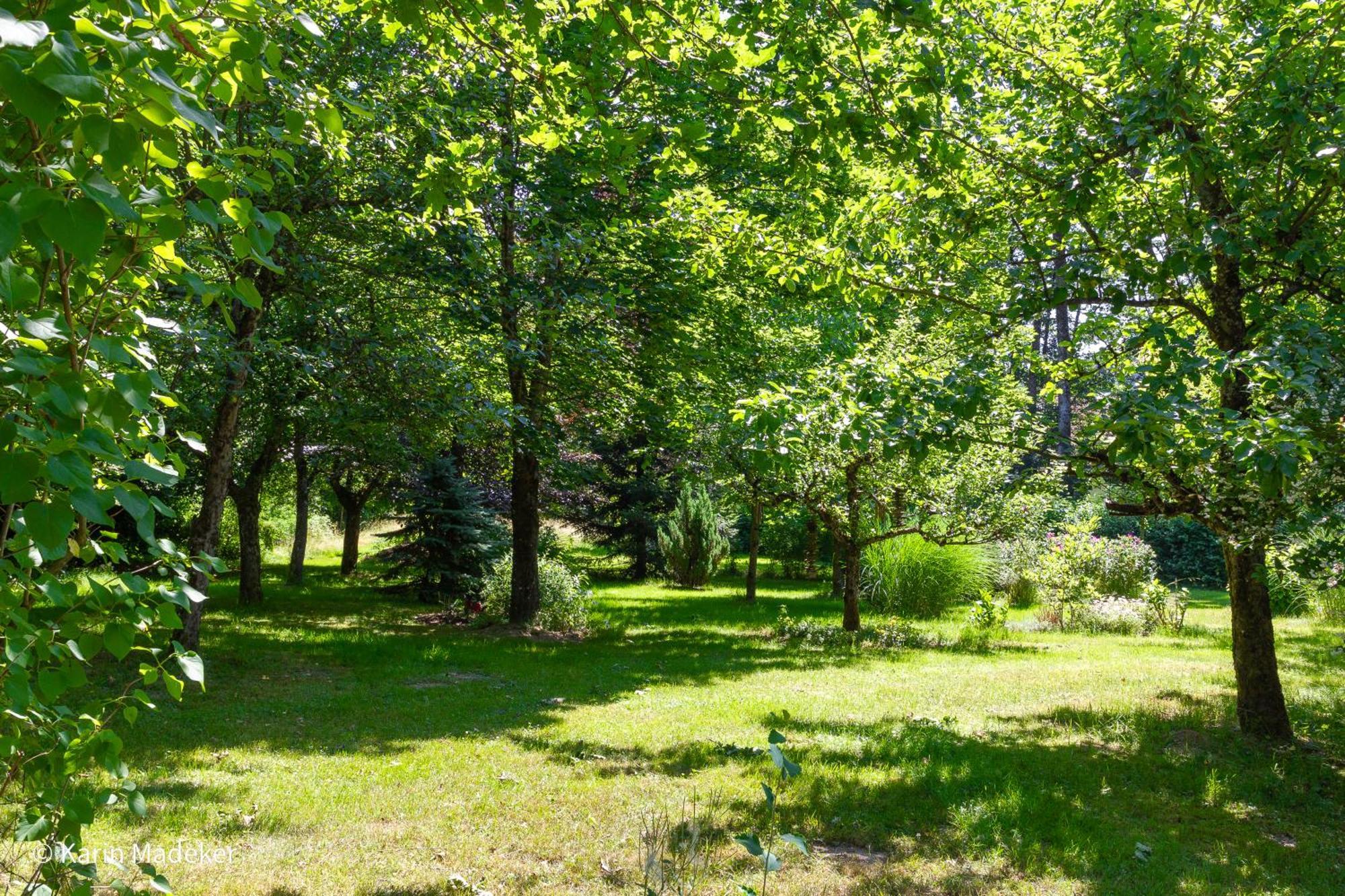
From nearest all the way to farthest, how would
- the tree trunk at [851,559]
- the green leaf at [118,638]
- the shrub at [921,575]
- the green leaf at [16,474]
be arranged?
the green leaf at [16,474] → the green leaf at [118,638] → the tree trunk at [851,559] → the shrub at [921,575]

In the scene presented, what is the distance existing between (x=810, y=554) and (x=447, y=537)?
11551mm

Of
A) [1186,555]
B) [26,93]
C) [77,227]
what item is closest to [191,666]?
[77,227]

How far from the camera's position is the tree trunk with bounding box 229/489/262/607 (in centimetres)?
1505

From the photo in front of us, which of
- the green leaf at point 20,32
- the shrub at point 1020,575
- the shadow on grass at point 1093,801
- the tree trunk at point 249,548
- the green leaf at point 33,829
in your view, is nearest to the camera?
the green leaf at point 20,32

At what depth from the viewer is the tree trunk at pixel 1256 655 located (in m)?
6.50

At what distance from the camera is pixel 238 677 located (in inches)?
343

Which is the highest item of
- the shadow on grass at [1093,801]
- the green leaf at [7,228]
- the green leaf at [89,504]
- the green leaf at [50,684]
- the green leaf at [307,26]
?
the green leaf at [307,26]

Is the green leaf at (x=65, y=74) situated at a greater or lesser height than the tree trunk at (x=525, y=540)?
greater

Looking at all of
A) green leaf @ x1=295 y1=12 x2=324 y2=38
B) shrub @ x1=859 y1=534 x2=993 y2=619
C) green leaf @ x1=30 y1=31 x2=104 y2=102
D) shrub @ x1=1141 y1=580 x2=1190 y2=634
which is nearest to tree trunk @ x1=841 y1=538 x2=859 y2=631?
shrub @ x1=859 y1=534 x2=993 y2=619

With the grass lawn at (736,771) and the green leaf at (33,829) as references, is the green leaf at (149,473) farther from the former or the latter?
the grass lawn at (736,771)

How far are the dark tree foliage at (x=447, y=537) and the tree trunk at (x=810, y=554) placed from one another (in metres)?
9.91

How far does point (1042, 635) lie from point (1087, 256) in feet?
30.4

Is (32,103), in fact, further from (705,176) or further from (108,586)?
(705,176)

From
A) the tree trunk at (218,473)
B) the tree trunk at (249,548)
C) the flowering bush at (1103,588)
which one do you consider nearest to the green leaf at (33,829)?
the tree trunk at (218,473)
